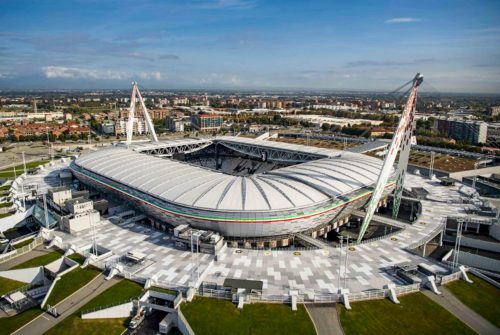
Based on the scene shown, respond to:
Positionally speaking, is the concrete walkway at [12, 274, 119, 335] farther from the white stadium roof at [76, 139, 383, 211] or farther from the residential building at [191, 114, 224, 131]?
the residential building at [191, 114, 224, 131]

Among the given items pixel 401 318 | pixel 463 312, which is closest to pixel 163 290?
pixel 401 318

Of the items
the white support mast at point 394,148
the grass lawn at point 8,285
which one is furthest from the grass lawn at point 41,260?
the white support mast at point 394,148

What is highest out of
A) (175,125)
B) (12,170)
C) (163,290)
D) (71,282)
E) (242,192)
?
(175,125)

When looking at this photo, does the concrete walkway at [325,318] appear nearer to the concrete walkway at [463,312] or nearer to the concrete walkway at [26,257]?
the concrete walkway at [463,312]

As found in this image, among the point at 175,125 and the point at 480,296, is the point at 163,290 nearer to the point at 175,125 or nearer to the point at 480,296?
the point at 480,296

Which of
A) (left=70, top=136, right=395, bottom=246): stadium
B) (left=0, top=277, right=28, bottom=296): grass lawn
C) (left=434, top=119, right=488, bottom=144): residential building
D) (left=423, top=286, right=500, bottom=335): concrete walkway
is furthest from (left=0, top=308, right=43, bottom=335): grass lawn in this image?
Answer: (left=434, top=119, right=488, bottom=144): residential building

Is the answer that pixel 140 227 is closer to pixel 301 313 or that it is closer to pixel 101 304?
pixel 101 304
